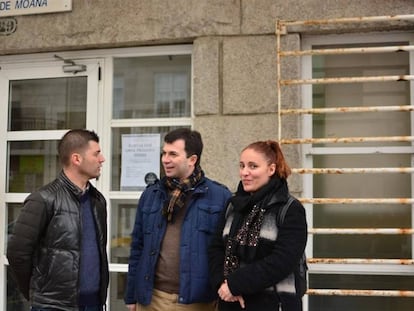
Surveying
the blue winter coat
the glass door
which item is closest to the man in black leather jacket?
the blue winter coat

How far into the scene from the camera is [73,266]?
2957 millimetres

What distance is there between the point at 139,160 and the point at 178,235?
1560 millimetres

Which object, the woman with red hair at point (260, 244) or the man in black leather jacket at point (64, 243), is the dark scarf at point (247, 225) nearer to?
the woman with red hair at point (260, 244)

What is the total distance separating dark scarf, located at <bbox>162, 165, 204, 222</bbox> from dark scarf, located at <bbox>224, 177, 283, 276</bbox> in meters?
0.42

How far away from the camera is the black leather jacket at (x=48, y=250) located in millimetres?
2904

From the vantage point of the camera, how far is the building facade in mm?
4129

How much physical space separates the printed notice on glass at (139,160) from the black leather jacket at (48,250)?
159 centimetres

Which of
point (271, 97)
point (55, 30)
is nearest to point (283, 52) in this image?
point (271, 97)

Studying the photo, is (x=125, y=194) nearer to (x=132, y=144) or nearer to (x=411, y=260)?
(x=132, y=144)

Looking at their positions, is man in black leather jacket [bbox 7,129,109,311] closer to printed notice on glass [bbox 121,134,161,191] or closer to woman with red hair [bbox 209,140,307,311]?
woman with red hair [bbox 209,140,307,311]

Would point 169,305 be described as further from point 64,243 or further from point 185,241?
point 64,243

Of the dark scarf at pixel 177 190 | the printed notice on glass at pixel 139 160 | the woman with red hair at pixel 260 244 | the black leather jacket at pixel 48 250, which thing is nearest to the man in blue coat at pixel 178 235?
the dark scarf at pixel 177 190

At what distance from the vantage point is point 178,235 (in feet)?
10.4

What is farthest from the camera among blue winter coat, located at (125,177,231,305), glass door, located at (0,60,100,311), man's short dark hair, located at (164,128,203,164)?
glass door, located at (0,60,100,311)
